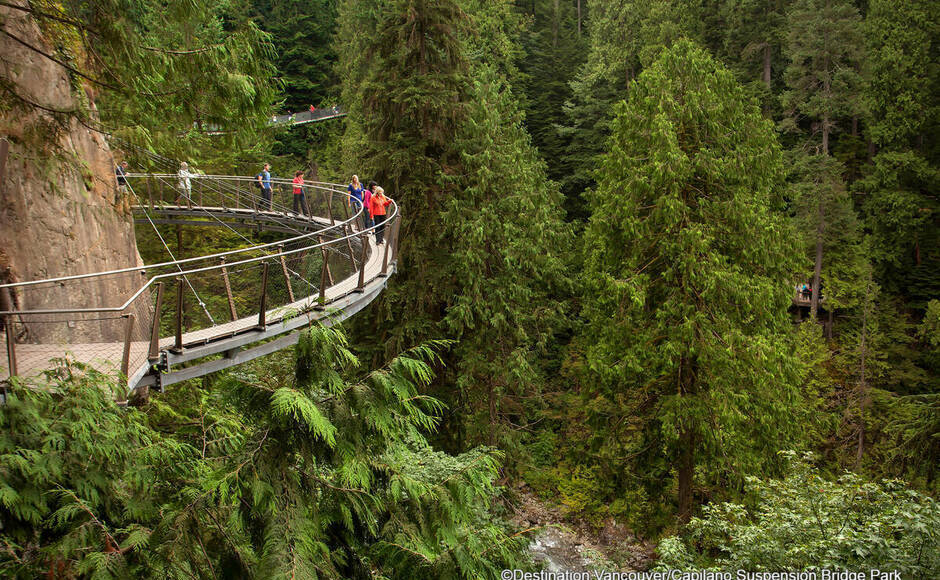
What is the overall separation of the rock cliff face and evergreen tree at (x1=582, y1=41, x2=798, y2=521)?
9471mm

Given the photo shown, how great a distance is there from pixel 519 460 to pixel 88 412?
14.2m

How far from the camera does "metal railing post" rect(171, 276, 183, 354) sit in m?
6.69

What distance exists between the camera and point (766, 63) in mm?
31047

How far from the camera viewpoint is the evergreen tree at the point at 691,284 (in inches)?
500

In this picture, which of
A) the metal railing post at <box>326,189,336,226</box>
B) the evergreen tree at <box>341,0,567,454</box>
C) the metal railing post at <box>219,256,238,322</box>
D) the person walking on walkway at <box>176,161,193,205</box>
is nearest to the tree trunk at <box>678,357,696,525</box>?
the evergreen tree at <box>341,0,567,454</box>

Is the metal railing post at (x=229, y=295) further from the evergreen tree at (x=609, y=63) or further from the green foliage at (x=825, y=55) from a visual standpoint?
the green foliage at (x=825, y=55)

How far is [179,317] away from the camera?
676cm

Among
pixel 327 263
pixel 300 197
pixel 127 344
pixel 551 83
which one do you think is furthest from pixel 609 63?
pixel 127 344

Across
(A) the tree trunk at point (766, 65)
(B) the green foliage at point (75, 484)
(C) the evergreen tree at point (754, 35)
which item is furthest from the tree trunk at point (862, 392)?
(B) the green foliage at point (75, 484)

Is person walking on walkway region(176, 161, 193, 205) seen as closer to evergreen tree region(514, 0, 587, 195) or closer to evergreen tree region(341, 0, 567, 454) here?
evergreen tree region(341, 0, 567, 454)

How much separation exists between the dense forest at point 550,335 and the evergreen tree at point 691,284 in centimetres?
8

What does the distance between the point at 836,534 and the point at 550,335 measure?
11.8 meters

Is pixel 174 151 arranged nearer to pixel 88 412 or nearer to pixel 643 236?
pixel 88 412

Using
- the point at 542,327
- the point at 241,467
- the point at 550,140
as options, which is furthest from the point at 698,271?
the point at 550,140
